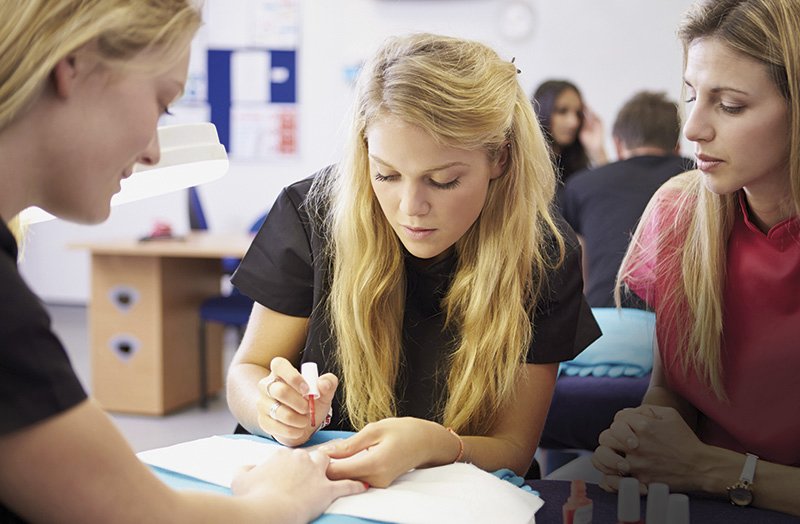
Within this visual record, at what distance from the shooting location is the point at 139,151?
844 mm

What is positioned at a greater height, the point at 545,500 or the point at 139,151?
the point at 139,151

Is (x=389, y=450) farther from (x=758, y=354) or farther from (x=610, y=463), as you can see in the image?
(x=758, y=354)

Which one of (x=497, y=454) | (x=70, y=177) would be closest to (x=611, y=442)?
(x=497, y=454)

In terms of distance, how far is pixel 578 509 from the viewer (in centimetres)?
100

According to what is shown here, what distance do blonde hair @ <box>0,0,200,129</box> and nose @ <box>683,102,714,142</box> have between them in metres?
0.81

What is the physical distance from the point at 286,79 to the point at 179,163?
5.23 metres

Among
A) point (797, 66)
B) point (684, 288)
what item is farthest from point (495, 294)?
point (797, 66)

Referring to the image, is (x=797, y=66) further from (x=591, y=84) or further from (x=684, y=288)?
(x=591, y=84)

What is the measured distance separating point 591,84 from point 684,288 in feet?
14.3

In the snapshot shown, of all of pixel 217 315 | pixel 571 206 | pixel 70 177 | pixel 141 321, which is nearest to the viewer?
pixel 70 177

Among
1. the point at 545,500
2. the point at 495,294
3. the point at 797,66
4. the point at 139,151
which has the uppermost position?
the point at 797,66

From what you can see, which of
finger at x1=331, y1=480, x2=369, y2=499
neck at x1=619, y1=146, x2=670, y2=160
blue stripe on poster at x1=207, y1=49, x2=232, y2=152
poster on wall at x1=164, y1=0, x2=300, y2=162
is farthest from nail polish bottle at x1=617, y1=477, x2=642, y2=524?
blue stripe on poster at x1=207, y1=49, x2=232, y2=152

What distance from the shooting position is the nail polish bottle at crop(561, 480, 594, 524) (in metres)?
0.99

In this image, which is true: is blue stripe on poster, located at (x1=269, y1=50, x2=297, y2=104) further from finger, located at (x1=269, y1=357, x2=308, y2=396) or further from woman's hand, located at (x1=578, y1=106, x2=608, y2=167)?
finger, located at (x1=269, y1=357, x2=308, y2=396)
